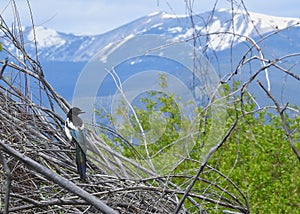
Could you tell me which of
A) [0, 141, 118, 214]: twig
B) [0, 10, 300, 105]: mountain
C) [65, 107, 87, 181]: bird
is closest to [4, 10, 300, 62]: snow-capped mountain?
[0, 10, 300, 105]: mountain

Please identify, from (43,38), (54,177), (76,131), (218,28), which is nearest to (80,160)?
(76,131)

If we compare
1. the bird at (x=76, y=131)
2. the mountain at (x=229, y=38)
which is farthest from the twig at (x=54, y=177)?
the mountain at (x=229, y=38)

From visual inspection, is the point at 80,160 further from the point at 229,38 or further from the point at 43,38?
the point at 43,38

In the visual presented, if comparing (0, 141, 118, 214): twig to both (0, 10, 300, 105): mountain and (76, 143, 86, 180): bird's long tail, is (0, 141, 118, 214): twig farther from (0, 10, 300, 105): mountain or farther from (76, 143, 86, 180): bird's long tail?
(0, 10, 300, 105): mountain

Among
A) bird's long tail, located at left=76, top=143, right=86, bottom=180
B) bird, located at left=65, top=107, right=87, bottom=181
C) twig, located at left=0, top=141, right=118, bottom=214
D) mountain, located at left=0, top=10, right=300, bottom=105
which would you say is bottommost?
twig, located at left=0, top=141, right=118, bottom=214

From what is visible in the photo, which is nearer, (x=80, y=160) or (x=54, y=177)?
(x=54, y=177)

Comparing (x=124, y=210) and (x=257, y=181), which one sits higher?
(x=257, y=181)

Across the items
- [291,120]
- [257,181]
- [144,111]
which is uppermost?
[291,120]

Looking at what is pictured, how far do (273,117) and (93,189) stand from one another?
14.3 feet

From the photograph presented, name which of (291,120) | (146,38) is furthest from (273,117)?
(146,38)

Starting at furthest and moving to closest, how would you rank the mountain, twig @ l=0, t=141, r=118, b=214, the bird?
the mountain < the bird < twig @ l=0, t=141, r=118, b=214

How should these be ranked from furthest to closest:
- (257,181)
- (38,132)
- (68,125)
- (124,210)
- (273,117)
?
(273,117) < (257,181) < (38,132) < (124,210) < (68,125)

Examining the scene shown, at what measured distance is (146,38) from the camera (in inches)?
119

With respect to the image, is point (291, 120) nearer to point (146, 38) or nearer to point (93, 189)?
point (146, 38)
